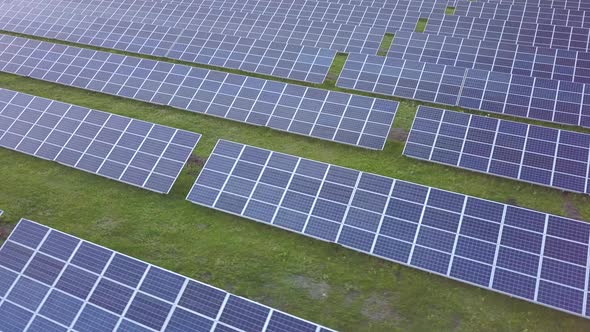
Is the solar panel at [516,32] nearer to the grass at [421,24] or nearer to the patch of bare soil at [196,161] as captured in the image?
the grass at [421,24]

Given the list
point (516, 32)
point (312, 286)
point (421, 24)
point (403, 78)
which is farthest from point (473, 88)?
point (312, 286)

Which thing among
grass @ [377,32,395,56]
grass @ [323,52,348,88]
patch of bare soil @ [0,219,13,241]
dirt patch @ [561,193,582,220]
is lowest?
patch of bare soil @ [0,219,13,241]

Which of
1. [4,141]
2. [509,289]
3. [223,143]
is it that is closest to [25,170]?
[4,141]

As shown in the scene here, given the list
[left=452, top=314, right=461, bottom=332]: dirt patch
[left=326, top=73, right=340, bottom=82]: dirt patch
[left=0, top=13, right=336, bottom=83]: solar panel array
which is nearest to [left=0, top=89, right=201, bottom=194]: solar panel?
[left=0, top=13, right=336, bottom=83]: solar panel array

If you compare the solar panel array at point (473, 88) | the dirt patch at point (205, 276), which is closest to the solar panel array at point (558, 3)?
the solar panel array at point (473, 88)

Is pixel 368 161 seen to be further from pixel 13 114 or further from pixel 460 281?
pixel 13 114

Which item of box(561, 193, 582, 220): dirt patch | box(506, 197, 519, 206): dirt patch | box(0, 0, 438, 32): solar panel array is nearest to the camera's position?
box(561, 193, 582, 220): dirt patch

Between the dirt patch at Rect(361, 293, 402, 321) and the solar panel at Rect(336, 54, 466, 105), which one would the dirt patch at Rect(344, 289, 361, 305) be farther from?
the solar panel at Rect(336, 54, 466, 105)
